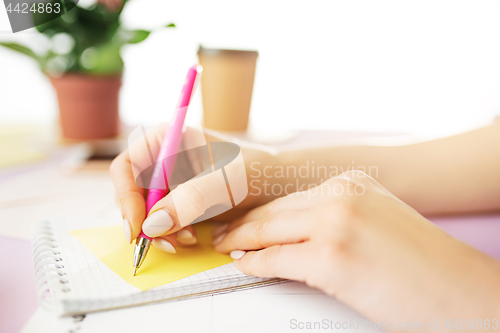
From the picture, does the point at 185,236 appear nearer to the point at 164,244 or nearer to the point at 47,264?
the point at 164,244

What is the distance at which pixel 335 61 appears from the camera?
132cm

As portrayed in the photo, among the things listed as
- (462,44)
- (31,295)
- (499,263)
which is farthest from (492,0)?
(31,295)

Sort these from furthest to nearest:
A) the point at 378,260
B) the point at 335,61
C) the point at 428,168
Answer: the point at 335,61, the point at 428,168, the point at 378,260

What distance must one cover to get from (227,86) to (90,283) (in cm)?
63

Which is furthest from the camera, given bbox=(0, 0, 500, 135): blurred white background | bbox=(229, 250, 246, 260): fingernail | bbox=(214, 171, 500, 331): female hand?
bbox=(0, 0, 500, 135): blurred white background

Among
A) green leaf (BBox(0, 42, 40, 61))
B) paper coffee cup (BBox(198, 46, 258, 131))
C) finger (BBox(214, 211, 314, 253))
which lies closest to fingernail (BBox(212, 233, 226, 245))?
finger (BBox(214, 211, 314, 253))

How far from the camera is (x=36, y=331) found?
0.92 ft

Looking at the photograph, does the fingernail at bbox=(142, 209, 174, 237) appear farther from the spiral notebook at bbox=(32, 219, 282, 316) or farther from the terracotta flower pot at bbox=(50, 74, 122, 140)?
the terracotta flower pot at bbox=(50, 74, 122, 140)

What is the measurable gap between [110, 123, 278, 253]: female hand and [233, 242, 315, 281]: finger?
0.27ft

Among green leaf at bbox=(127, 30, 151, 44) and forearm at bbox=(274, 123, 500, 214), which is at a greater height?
green leaf at bbox=(127, 30, 151, 44)

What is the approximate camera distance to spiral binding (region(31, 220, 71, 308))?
1.00ft

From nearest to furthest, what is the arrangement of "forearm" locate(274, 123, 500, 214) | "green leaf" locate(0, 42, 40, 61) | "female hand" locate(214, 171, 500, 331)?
"female hand" locate(214, 171, 500, 331) < "forearm" locate(274, 123, 500, 214) < "green leaf" locate(0, 42, 40, 61)

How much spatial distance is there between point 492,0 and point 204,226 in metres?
1.41

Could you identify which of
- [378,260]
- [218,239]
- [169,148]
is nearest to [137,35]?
[169,148]
